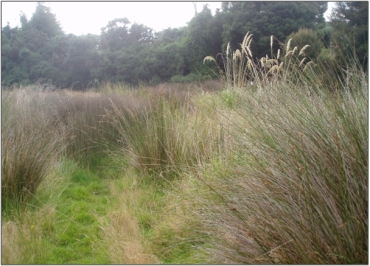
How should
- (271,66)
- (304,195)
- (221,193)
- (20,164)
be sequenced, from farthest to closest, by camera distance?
(271,66) < (20,164) < (221,193) < (304,195)

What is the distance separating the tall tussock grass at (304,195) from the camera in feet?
Answer: 5.55

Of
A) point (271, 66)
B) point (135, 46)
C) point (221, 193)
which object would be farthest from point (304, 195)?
point (135, 46)

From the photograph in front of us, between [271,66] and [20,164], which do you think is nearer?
[20,164]

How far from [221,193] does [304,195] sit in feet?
2.68

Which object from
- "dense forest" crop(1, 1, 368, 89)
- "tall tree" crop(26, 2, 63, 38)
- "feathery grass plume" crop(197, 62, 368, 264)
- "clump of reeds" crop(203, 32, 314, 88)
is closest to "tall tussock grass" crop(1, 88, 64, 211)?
"feathery grass plume" crop(197, 62, 368, 264)

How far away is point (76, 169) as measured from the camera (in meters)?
4.82

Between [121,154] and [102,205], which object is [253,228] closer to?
[102,205]

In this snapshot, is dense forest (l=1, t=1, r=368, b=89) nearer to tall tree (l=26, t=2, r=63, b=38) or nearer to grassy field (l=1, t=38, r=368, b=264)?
tall tree (l=26, t=2, r=63, b=38)

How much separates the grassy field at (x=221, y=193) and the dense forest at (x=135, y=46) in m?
12.4

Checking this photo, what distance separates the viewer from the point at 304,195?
182cm

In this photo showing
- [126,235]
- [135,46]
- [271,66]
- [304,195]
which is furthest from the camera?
[135,46]

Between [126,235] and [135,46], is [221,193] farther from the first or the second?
[135,46]

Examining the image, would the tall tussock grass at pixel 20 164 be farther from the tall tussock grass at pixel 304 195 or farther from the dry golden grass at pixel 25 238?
the tall tussock grass at pixel 304 195

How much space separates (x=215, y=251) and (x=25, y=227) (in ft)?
5.12
